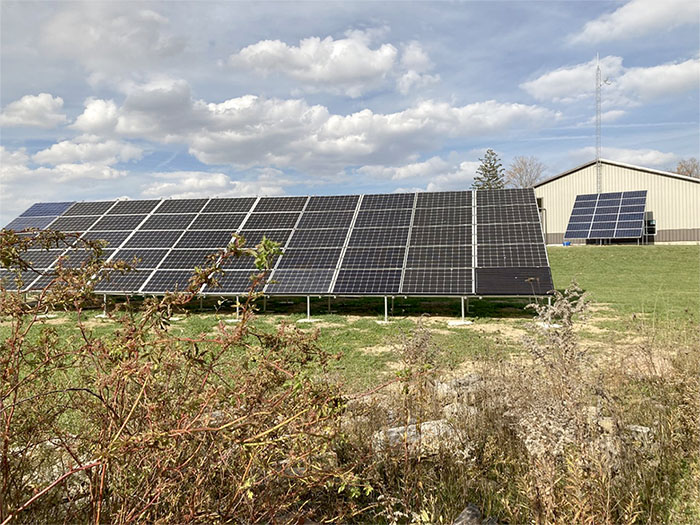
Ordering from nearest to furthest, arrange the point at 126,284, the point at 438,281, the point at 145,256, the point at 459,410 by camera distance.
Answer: the point at 459,410 → the point at 438,281 → the point at 126,284 → the point at 145,256

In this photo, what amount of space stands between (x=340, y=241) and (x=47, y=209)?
14988mm

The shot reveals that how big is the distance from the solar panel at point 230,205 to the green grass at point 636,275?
13921mm

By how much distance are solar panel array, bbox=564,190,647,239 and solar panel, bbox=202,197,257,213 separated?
89.3 feet

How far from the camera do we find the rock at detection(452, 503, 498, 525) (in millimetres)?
3766

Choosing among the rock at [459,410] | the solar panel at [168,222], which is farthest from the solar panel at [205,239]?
the rock at [459,410]

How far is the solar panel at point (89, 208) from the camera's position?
866 inches

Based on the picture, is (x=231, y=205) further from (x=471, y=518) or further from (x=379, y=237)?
(x=471, y=518)

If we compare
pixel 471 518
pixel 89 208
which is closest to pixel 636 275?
pixel 471 518

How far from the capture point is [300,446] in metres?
2.64

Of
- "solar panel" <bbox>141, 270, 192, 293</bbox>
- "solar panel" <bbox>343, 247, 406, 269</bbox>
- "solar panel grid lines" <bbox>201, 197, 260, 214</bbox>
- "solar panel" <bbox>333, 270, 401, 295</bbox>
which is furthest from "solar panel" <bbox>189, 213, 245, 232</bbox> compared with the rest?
"solar panel" <bbox>333, 270, 401, 295</bbox>

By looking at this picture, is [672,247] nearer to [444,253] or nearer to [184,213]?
[444,253]

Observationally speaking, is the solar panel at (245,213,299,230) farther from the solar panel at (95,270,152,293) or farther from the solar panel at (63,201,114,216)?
the solar panel at (63,201,114,216)

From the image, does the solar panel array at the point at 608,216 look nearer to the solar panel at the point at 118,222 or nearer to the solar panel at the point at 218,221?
the solar panel at the point at 218,221

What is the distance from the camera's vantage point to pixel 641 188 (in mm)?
40156
